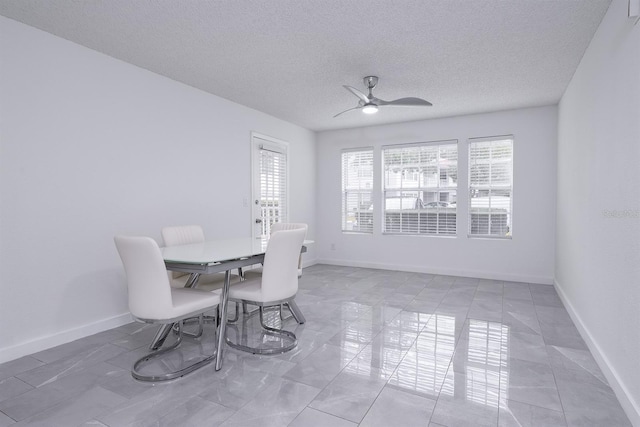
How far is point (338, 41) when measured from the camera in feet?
9.66

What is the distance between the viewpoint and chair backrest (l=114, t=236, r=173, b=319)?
2.13m

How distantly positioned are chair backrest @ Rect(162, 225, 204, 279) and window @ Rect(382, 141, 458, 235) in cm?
356

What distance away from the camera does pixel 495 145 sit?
17.4 ft

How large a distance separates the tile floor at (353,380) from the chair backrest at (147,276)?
1.58 feet

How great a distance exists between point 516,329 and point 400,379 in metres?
1.57

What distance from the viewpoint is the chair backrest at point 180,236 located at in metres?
3.28

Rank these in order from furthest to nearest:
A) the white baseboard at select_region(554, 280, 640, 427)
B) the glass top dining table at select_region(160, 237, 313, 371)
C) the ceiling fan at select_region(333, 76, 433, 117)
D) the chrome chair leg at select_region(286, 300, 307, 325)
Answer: the ceiling fan at select_region(333, 76, 433, 117), the chrome chair leg at select_region(286, 300, 307, 325), the glass top dining table at select_region(160, 237, 313, 371), the white baseboard at select_region(554, 280, 640, 427)

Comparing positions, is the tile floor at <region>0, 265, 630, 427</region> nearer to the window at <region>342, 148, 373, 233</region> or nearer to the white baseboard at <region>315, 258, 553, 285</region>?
the white baseboard at <region>315, 258, 553, 285</region>

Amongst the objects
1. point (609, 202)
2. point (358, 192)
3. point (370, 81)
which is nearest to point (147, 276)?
point (370, 81)

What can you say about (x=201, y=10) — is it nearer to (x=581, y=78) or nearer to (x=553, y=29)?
(x=553, y=29)

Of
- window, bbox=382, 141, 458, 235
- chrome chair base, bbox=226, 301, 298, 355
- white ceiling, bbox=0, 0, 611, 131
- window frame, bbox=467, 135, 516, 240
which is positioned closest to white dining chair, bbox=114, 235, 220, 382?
chrome chair base, bbox=226, 301, 298, 355

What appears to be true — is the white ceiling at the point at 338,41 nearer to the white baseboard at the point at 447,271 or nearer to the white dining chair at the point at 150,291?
the white dining chair at the point at 150,291

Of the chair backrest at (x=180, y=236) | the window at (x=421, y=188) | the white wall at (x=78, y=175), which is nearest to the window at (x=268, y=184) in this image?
the white wall at (x=78, y=175)

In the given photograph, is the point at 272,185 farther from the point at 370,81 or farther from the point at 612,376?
the point at 612,376
